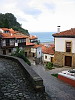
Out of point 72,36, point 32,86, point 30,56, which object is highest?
point 72,36

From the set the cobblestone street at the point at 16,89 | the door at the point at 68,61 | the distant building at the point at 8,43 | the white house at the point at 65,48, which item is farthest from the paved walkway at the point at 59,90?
the distant building at the point at 8,43

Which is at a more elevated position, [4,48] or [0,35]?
[0,35]

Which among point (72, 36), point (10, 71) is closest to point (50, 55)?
point (72, 36)

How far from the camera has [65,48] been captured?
2281 cm

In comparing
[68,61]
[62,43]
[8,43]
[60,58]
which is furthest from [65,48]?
[8,43]

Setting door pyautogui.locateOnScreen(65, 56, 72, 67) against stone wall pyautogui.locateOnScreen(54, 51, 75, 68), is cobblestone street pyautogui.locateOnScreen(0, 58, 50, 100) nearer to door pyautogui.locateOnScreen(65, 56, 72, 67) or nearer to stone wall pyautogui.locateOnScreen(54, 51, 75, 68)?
stone wall pyautogui.locateOnScreen(54, 51, 75, 68)

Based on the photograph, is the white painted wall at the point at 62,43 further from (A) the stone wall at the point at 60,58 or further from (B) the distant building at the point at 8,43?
(B) the distant building at the point at 8,43

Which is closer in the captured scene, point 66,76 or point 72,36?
point 66,76

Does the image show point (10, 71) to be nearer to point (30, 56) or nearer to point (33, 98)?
point (33, 98)

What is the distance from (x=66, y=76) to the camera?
1412 cm

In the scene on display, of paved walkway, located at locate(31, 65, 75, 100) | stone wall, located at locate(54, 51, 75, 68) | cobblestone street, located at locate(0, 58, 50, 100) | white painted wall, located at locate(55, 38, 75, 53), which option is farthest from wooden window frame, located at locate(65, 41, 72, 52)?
cobblestone street, located at locate(0, 58, 50, 100)

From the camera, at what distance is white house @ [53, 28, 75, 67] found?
22156 millimetres

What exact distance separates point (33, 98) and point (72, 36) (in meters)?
16.7

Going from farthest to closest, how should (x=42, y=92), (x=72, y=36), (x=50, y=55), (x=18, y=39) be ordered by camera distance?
(x=18, y=39) < (x=50, y=55) < (x=72, y=36) < (x=42, y=92)
